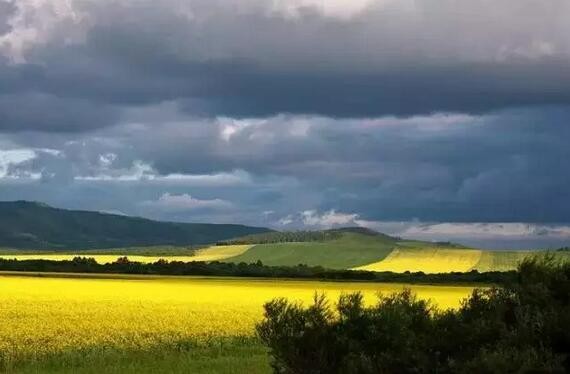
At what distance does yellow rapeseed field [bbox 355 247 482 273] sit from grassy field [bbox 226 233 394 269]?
3026 mm

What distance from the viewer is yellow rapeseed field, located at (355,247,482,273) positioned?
117875 millimetres

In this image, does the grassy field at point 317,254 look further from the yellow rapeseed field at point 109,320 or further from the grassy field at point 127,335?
the grassy field at point 127,335

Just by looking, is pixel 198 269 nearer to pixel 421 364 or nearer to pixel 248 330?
pixel 248 330

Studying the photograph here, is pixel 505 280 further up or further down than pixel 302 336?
further up

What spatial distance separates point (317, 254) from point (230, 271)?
43.0 meters

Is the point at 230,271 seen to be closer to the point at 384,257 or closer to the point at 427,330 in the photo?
the point at 384,257

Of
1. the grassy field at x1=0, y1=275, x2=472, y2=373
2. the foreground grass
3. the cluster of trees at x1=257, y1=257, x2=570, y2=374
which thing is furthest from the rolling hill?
the cluster of trees at x1=257, y1=257, x2=570, y2=374

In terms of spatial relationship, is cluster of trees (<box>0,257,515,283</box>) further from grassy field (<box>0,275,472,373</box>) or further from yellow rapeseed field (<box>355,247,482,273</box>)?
grassy field (<box>0,275,472,373</box>)

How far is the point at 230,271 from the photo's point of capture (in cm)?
9881

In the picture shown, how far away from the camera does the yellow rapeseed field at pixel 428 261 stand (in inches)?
4641

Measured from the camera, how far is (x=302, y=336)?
13211 millimetres

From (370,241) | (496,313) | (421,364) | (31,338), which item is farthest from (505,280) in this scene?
(370,241)

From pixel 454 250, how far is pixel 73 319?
10975cm

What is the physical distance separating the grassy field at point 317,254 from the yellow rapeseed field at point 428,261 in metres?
3.03
